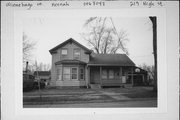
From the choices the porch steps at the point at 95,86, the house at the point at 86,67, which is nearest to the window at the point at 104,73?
the house at the point at 86,67

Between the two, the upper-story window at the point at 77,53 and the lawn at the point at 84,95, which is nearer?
the lawn at the point at 84,95

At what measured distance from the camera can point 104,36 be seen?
173 inches

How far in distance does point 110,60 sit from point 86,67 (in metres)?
0.56

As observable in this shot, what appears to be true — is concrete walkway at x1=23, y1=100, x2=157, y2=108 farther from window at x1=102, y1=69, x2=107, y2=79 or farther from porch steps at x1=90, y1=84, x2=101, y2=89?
window at x1=102, y1=69, x2=107, y2=79

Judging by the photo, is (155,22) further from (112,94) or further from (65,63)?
(65,63)

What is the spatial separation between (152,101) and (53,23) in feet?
7.88

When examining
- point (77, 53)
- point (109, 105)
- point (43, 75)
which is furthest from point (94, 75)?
point (43, 75)

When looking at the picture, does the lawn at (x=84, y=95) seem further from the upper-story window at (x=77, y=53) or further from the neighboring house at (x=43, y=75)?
the upper-story window at (x=77, y=53)

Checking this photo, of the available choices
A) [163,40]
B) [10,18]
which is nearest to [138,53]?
[163,40]

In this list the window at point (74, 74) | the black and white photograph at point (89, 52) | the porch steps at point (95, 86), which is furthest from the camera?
the window at point (74, 74)

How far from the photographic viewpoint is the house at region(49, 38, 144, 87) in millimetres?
4438

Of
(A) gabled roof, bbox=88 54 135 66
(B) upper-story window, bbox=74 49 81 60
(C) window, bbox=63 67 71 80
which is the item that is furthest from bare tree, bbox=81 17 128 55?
(C) window, bbox=63 67 71 80

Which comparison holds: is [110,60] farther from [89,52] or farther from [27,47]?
[27,47]

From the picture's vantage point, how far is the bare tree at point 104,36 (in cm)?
433
